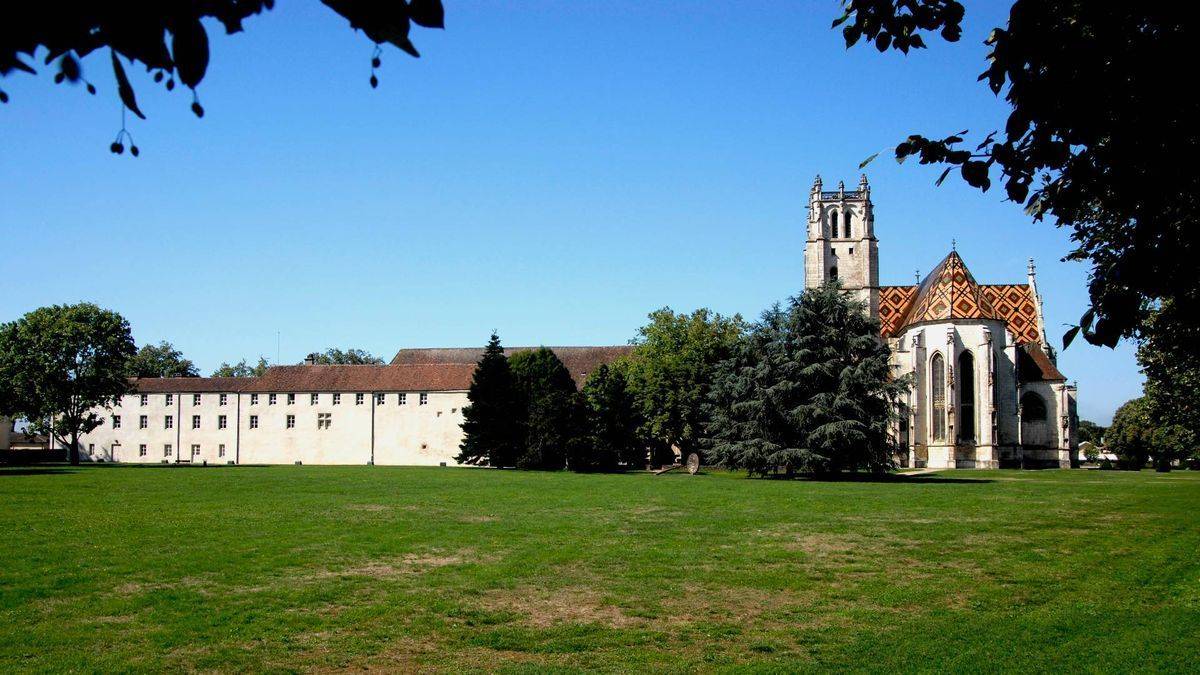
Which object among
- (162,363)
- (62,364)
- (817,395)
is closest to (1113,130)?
(817,395)

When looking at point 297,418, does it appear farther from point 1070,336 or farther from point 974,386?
point 1070,336

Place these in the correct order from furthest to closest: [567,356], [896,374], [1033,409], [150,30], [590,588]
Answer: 1. [567,356]
2. [896,374]
3. [1033,409]
4. [590,588]
5. [150,30]

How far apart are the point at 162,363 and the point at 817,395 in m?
105

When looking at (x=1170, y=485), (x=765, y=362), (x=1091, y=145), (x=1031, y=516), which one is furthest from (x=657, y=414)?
(x=1091, y=145)

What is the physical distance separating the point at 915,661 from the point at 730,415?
39.3 m

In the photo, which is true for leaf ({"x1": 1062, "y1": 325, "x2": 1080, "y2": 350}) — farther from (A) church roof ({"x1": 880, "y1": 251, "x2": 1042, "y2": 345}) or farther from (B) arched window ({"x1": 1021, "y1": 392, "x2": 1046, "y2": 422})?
(B) arched window ({"x1": 1021, "y1": 392, "x2": 1046, "y2": 422})

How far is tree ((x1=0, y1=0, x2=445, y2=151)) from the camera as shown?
8.51ft

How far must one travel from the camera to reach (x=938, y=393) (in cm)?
6781

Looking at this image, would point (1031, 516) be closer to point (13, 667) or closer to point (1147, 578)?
point (1147, 578)

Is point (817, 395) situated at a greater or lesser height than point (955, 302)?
lesser

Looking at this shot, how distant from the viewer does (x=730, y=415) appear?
4941 cm

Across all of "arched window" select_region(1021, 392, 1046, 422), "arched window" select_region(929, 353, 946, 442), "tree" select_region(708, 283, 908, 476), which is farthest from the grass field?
"arched window" select_region(1021, 392, 1046, 422)

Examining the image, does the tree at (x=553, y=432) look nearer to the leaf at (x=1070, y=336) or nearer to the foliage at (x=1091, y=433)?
the leaf at (x=1070, y=336)

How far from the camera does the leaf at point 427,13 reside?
9.66 feet
